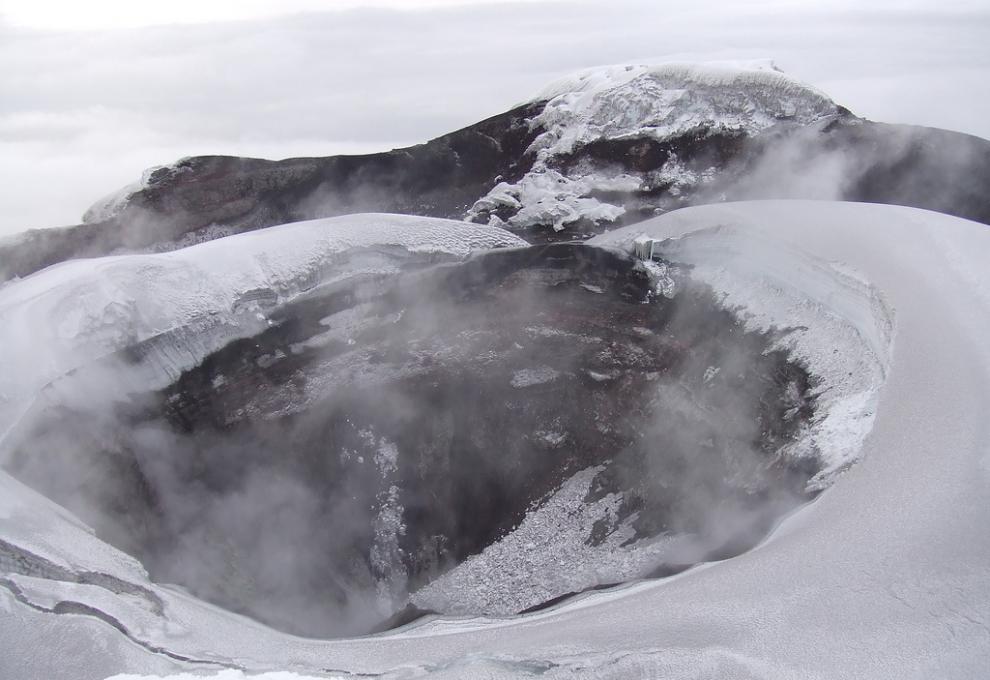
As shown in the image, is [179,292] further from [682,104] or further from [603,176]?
[682,104]

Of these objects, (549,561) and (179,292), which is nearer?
(549,561)

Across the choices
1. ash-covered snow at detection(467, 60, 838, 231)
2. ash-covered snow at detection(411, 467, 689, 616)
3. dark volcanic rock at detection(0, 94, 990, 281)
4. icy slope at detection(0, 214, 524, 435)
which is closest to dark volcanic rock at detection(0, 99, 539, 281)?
dark volcanic rock at detection(0, 94, 990, 281)

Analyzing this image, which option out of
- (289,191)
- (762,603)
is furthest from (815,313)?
(289,191)

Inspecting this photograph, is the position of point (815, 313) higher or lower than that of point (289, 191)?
lower

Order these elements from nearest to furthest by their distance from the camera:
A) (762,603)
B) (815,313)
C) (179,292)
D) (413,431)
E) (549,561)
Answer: (762,603) → (549,561) → (815,313) → (179,292) → (413,431)

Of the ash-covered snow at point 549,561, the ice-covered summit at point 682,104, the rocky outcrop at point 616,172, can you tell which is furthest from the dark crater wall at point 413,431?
the ice-covered summit at point 682,104
